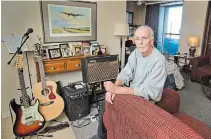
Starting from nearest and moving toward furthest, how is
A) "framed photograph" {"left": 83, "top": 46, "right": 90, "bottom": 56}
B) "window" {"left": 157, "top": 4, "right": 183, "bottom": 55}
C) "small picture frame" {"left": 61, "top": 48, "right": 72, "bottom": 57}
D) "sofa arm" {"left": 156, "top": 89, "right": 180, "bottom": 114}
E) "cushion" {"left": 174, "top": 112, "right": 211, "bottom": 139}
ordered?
"cushion" {"left": 174, "top": 112, "right": 211, "bottom": 139} → "sofa arm" {"left": 156, "top": 89, "right": 180, "bottom": 114} → "small picture frame" {"left": 61, "top": 48, "right": 72, "bottom": 57} → "framed photograph" {"left": 83, "top": 46, "right": 90, "bottom": 56} → "window" {"left": 157, "top": 4, "right": 183, "bottom": 55}

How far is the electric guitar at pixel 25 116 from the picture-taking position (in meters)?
1.91

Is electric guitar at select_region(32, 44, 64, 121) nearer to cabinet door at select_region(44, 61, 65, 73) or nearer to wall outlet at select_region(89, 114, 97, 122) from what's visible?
cabinet door at select_region(44, 61, 65, 73)

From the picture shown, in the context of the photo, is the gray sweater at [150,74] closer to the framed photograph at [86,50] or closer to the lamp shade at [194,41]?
the framed photograph at [86,50]

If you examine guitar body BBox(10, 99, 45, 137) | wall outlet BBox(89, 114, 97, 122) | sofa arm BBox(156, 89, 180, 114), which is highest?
sofa arm BBox(156, 89, 180, 114)

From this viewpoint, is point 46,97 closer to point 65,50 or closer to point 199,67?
point 65,50

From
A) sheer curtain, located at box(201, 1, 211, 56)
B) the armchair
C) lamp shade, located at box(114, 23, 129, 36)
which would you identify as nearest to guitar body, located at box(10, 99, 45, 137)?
lamp shade, located at box(114, 23, 129, 36)

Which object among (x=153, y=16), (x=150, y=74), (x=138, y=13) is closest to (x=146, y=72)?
(x=150, y=74)

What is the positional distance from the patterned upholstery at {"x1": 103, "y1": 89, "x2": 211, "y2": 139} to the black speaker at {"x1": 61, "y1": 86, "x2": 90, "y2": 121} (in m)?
1.10

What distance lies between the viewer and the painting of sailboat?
2578 millimetres

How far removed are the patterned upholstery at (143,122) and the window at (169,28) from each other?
192 inches

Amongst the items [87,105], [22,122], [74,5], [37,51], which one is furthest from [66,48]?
[22,122]

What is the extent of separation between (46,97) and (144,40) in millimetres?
1524

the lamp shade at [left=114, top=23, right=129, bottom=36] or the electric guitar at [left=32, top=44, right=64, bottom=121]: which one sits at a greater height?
the lamp shade at [left=114, top=23, right=129, bottom=36]

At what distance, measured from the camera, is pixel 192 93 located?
127 inches
